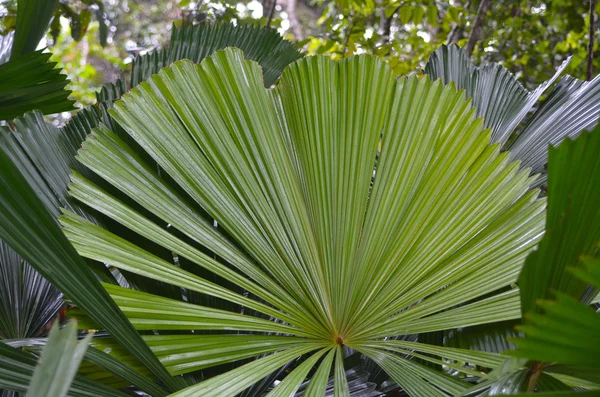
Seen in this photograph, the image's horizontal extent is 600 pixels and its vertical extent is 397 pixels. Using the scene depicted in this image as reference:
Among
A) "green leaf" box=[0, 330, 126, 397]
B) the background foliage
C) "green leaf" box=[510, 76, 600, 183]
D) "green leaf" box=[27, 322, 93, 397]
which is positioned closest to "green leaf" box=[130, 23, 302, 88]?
"green leaf" box=[510, 76, 600, 183]

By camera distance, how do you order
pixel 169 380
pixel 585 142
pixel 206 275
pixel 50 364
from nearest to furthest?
pixel 50 364, pixel 585 142, pixel 169 380, pixel 206 275

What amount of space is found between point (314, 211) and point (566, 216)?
1.11ft

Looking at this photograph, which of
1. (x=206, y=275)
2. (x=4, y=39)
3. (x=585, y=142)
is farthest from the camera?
(x=4, y=39)

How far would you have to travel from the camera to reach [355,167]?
27.8 inches

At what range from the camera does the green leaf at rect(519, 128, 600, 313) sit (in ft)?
1.36

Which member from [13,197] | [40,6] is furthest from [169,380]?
[40,6]

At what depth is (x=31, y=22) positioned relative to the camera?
A: 0.96 meters

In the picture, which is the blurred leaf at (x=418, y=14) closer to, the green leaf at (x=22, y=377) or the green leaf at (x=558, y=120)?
the green leaf at (x=558, y=120)

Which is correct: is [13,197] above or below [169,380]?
above

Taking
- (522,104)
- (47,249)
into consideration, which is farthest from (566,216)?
(522,104)

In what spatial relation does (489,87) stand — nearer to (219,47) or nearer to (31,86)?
(219,47)

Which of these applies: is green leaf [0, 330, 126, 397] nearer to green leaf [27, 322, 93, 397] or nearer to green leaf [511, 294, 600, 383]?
green leaf [27, 322, 93, 397]

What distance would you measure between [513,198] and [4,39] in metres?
1.27

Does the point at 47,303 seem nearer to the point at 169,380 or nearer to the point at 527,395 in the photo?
the point at 169,380
